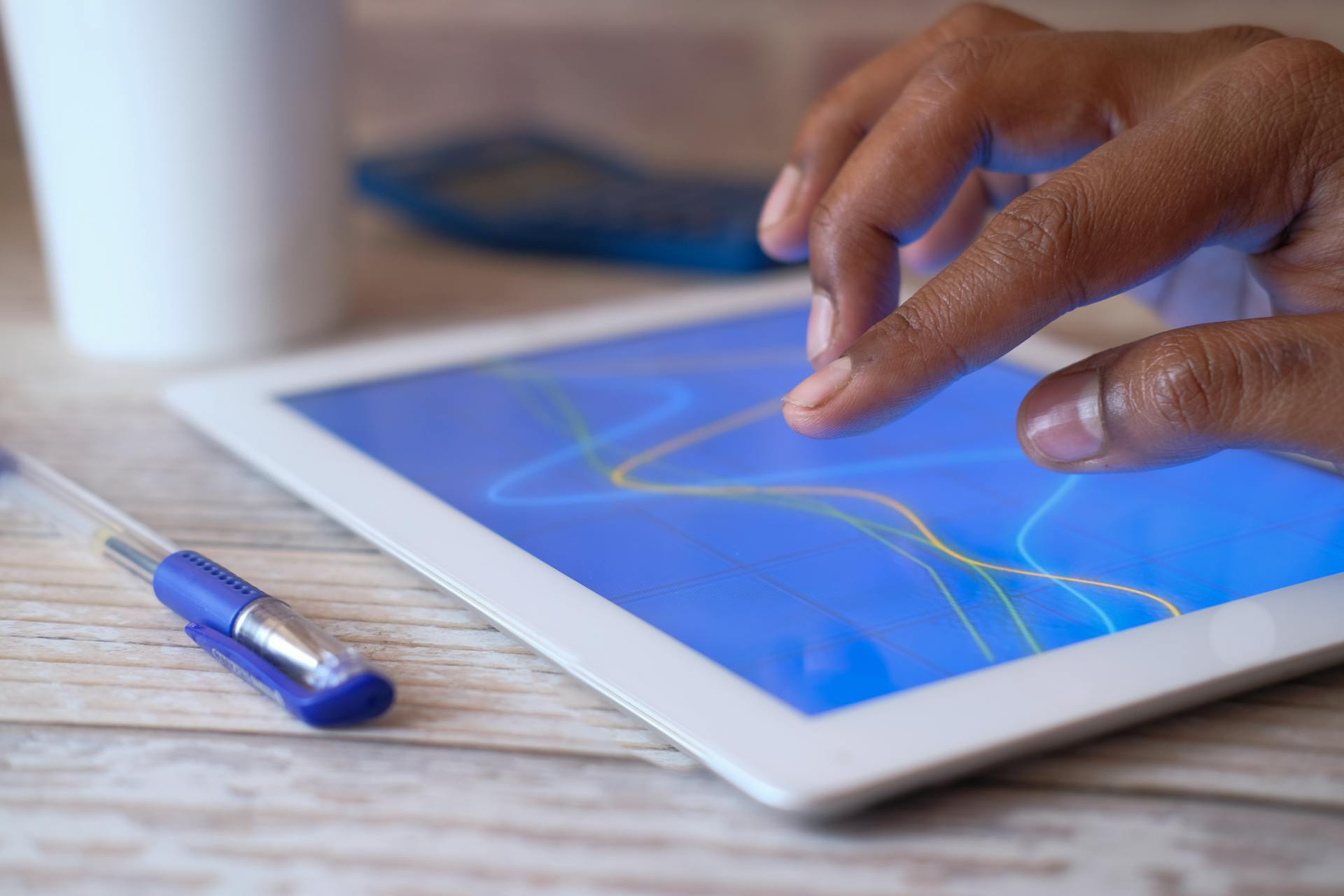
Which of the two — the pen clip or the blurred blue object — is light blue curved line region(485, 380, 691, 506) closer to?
the pen clip

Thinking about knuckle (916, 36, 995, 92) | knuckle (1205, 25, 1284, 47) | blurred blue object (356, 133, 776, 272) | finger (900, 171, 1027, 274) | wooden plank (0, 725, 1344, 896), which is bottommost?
blurred blue object (356, 133, 776, 272)

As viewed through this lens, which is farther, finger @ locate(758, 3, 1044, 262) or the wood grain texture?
finger @ locate(758, 3, 1044, 262)

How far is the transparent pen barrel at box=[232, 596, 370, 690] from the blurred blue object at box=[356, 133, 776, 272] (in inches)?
21.7

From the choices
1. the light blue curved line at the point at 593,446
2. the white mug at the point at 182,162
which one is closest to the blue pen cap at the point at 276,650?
the light blue curved line at the point at 593,446

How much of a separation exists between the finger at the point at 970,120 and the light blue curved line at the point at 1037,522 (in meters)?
0.11

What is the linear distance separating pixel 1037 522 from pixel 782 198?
22cm

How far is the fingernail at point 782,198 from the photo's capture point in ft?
2.13

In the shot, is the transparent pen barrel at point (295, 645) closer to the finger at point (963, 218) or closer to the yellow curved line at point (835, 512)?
the yellow curved line at point (835, 512)

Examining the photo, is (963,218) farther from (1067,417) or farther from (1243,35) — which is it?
(1067,417)

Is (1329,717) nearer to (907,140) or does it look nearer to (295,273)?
(907,140)

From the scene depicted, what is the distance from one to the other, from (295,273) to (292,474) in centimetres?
26

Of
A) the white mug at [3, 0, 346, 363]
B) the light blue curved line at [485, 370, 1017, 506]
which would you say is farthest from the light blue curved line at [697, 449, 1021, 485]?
the white mug at [3, 0, 346, 363]

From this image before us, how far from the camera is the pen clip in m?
0.39

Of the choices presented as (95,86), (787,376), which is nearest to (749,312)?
(787,376)
